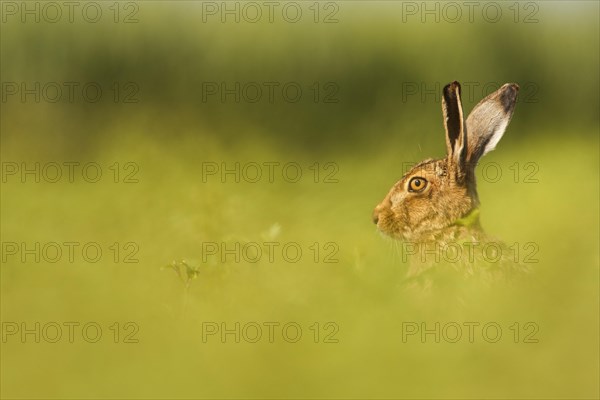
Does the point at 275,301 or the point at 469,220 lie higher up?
the point at 469,220

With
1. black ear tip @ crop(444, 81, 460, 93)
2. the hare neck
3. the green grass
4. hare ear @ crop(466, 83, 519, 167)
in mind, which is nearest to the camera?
the green grass

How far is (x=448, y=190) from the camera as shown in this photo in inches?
146

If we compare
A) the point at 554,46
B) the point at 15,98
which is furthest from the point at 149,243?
the point at 554,46

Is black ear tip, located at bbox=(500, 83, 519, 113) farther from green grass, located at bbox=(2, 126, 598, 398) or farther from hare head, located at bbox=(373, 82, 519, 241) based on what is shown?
green grass, located at bbox=(2, 126, 598, 398)

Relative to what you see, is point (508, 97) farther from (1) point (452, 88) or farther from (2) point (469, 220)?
(2) point (469, 220)

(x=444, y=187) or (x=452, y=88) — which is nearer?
(x=452, y=88)

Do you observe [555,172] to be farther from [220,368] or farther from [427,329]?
[220,368]

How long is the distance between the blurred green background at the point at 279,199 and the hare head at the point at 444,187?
0.40ft

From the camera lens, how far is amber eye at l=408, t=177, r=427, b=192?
12.2 ft

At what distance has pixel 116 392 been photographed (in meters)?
1.86

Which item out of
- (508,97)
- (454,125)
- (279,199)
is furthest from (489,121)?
(279,199)

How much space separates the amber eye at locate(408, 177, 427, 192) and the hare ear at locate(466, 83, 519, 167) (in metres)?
0.22

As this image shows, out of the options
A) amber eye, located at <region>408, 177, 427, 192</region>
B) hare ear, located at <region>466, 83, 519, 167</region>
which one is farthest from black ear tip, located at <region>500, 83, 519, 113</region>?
amber eye, located at <region>408, 177, 427, 192</region>

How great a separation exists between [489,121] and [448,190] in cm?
38
